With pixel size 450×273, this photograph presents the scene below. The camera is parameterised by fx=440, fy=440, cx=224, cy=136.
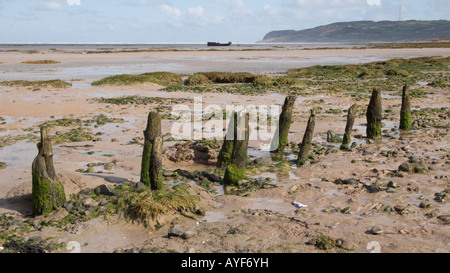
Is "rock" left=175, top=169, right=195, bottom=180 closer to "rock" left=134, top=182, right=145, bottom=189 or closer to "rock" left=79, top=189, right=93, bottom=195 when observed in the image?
"rock" left=134, top=182, right=145, bottom=189

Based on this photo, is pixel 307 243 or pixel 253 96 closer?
pixel 307 243

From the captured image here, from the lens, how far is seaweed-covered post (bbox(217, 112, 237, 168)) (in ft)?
33.7

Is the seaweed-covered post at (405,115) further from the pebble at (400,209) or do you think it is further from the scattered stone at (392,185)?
the pebble at (400,209)

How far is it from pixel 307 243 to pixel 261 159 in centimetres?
490

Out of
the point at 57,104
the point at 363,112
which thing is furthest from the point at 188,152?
the point at 57,104

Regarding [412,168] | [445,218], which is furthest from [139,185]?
[412,168]

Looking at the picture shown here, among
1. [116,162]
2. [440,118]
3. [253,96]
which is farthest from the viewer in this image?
[253,96]

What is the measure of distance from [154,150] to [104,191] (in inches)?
50.6

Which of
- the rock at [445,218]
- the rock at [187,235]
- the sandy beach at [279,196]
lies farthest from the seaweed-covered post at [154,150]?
the rock at [445,218]

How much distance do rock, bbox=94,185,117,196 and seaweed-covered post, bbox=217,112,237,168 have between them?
2852 mm

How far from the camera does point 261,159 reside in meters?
11.4

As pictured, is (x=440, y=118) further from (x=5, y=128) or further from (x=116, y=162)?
(x=5, y=128)

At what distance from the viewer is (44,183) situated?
25.6 feet
